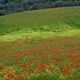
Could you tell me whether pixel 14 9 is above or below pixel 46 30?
below

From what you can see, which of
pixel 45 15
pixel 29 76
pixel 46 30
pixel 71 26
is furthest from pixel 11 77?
pixel 45 15

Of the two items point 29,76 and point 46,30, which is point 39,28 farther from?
point 29,76

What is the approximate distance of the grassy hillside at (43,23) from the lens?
7406 centimetres

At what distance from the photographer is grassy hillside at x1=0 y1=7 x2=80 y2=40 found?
74.1 meters

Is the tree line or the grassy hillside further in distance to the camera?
the tree line

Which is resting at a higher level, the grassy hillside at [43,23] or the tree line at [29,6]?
the grassy hillside at [43,23]

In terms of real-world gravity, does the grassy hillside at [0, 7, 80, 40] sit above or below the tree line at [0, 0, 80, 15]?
above

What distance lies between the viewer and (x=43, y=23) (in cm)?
8288

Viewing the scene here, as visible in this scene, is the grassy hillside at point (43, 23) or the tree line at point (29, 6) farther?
the tree line at point (29, 6)

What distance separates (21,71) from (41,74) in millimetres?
2577

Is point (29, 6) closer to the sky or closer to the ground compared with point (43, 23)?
closer to the ground

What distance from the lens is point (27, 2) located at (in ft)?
449

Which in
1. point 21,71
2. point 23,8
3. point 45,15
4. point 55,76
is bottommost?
point 23,8

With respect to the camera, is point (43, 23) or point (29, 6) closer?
point (43, 23)
